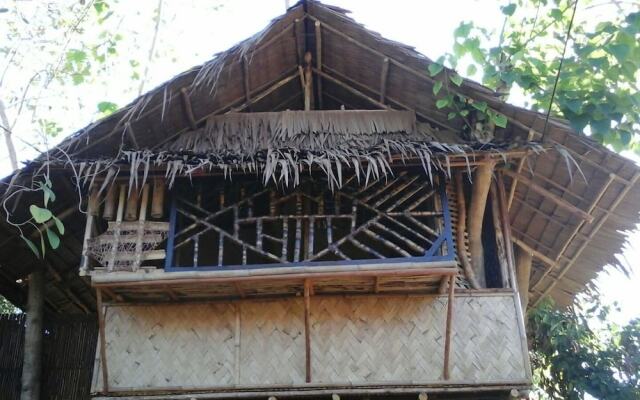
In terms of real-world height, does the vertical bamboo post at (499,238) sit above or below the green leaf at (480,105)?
below

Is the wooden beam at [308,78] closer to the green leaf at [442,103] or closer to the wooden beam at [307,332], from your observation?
the green leaf at [442,103]

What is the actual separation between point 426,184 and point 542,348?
3322 millimetres

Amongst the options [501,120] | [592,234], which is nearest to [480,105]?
[501,120]

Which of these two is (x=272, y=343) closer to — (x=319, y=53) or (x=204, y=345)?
(x=204, y=345)

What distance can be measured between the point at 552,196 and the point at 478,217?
0.68 metres

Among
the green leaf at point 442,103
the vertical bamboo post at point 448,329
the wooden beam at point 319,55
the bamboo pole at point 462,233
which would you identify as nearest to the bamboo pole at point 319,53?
the wooden beam at point 319,55

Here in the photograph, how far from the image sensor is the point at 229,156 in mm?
5793

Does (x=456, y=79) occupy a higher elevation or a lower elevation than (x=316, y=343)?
higher

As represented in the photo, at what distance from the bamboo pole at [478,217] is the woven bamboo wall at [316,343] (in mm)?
372

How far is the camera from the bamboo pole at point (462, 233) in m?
6.21

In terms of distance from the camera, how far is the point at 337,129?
22.5 feet

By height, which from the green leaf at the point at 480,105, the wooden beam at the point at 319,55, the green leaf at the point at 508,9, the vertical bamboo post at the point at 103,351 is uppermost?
the wooden beam at the point at 319,55

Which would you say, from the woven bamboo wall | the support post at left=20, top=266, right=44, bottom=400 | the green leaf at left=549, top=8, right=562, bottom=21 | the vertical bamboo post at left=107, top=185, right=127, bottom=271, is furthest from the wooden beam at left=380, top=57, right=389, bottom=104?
the support post at left=20, top=266, right=44, bottom=400

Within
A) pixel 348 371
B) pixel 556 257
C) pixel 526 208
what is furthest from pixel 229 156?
pixel 556 257
